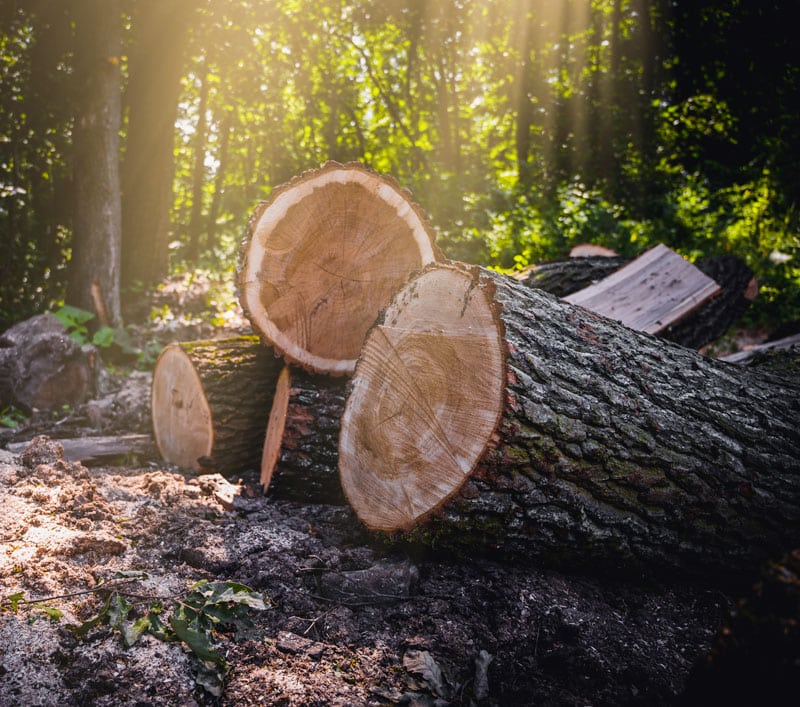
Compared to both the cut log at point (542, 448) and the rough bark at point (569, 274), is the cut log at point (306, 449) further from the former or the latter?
the rough bark at point (569, 274)

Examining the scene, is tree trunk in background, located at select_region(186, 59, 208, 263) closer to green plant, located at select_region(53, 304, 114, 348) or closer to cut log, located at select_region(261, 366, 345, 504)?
green plant, located at select_region(53, 304, 114, 348)

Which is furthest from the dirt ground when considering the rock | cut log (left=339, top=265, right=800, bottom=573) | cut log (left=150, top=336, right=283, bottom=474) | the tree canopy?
the tree canopy

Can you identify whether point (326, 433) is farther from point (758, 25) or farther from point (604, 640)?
point (758, 25)

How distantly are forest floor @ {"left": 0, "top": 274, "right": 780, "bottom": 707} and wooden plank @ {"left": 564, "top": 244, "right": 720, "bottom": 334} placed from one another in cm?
175

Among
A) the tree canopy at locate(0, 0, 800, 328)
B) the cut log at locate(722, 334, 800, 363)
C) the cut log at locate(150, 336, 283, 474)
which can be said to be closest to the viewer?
the cut log at locate(150, 336, 283, 474)

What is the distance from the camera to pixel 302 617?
191cm

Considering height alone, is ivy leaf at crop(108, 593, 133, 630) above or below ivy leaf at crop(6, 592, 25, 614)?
below

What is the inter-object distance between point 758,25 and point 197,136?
7.58 metres

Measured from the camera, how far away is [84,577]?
73.2 inches

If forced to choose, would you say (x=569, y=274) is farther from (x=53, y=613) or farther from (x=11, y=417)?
(x=11, y=417)

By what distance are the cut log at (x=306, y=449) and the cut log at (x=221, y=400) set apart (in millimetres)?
330

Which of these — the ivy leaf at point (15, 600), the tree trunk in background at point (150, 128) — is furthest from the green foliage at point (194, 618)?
the tree trunk in background at point (150, 128)

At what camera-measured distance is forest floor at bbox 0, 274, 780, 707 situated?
157 centimetres

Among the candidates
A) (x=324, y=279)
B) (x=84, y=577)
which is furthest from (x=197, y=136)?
(x=84, y=577)
